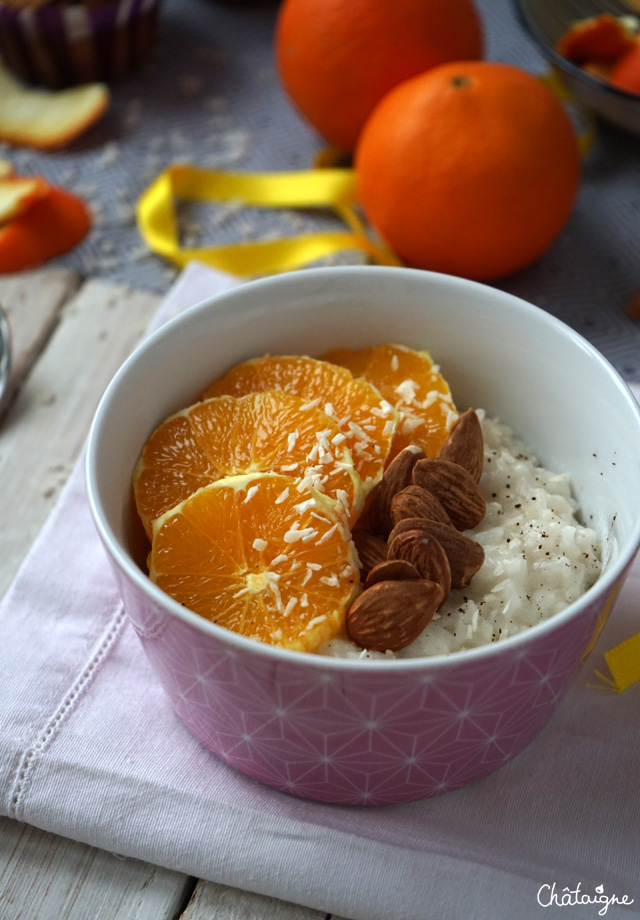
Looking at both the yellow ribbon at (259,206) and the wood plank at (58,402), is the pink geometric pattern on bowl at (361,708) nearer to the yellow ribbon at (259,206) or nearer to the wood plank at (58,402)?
the wood plank at (58,402)

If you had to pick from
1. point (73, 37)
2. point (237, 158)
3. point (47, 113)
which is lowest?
point (237, 158)

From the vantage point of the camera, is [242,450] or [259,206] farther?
[259,206]

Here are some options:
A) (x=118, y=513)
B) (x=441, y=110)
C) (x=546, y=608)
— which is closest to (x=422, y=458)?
(x=546, y=608)

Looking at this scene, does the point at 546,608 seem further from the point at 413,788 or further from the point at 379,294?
the point at 379,294

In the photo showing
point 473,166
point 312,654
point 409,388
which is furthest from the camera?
point 473,166

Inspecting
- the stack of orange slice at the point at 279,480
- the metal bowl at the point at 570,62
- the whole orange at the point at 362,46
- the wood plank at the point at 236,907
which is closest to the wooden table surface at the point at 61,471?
the wood plank at the point at 236,907

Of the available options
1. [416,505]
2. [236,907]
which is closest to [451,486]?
[416,505]

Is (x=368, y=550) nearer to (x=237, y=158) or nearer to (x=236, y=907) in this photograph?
(x=236, y=907)
